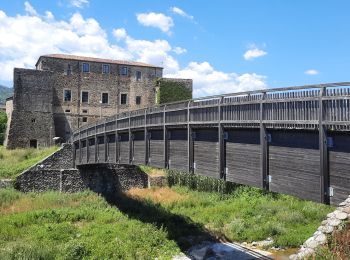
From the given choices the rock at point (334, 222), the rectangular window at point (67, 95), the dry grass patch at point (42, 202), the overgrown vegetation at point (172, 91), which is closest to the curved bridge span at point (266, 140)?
the rock at point (334, 222)

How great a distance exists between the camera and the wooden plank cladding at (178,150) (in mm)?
16453

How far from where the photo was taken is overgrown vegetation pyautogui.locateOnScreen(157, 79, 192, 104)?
55.9 m

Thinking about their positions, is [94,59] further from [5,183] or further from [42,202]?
[42,202]

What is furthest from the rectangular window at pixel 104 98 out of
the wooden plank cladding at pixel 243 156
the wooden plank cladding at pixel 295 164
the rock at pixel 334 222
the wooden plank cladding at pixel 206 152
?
the rock at pixel 334 222

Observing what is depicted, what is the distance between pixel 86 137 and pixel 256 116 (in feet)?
67.9

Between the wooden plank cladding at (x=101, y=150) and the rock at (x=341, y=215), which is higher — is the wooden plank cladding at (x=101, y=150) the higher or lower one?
the higher one

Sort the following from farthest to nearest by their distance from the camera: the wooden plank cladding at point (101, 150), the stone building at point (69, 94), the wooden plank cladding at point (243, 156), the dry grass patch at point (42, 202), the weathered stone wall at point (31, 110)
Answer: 1. the stone building at point (69, 94)
2. the weathered stone wall at point (31, 110)
3. the dry grass patch at point (42, 202)
4. the wooden plank cladding at point (101, 150)
5. the wooden plank cladding at point (243, 156)

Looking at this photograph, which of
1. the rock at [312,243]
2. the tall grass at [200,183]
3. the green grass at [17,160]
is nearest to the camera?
the rock at [312,243]

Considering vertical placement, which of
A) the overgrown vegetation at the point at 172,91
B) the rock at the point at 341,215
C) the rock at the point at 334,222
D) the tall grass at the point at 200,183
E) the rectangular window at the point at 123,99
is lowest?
the tall grass at the point at 200,183

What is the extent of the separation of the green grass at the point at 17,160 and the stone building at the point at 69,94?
714cm

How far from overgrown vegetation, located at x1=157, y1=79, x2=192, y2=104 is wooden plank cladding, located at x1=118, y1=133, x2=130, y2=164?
3190cm

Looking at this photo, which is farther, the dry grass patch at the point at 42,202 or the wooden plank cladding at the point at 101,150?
the dry grass patch at the point at 42,202

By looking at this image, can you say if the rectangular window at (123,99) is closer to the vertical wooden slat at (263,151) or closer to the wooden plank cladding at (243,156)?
the wooden plank cladding at (243,156)

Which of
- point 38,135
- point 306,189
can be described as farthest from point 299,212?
point 38,135
